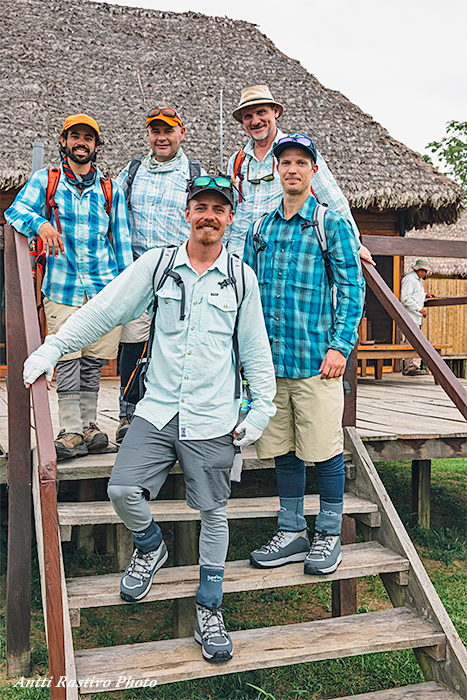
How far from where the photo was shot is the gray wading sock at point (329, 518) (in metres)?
2.82

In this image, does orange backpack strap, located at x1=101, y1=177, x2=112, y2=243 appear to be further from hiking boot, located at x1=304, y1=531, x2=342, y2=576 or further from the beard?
hiking boot, located at x1=304, y1=531, x2=342, y2=576

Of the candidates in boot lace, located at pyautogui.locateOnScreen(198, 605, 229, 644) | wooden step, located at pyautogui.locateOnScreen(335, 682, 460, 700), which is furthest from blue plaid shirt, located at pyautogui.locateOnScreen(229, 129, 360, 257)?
wooden step, located at pyautogui.locateOnScreen(335, 682, 460, 700)

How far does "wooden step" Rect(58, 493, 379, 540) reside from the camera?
2.83 meters

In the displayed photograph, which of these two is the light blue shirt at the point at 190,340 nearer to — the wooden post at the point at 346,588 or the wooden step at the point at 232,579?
the wooden step at the point at 232,579

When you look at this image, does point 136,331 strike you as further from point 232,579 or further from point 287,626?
point 287,626

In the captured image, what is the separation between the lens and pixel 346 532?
3492 mm

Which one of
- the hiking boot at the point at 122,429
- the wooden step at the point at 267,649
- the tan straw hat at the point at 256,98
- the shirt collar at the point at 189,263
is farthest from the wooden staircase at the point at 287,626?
the tan straw hat at the point at 256,98

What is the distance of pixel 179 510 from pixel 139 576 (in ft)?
1.71

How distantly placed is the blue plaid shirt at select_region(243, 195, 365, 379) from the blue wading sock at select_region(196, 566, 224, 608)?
35.7 inches

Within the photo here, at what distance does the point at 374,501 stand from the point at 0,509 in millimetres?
3040

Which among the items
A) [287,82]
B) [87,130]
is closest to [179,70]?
[287,82]

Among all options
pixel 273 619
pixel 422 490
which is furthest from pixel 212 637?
pixel 422 490

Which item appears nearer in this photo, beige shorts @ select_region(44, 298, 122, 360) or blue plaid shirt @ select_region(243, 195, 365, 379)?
blue plaid shirt @ select_region(243, 195, 365, 379)

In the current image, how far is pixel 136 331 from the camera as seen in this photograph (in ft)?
11.3
